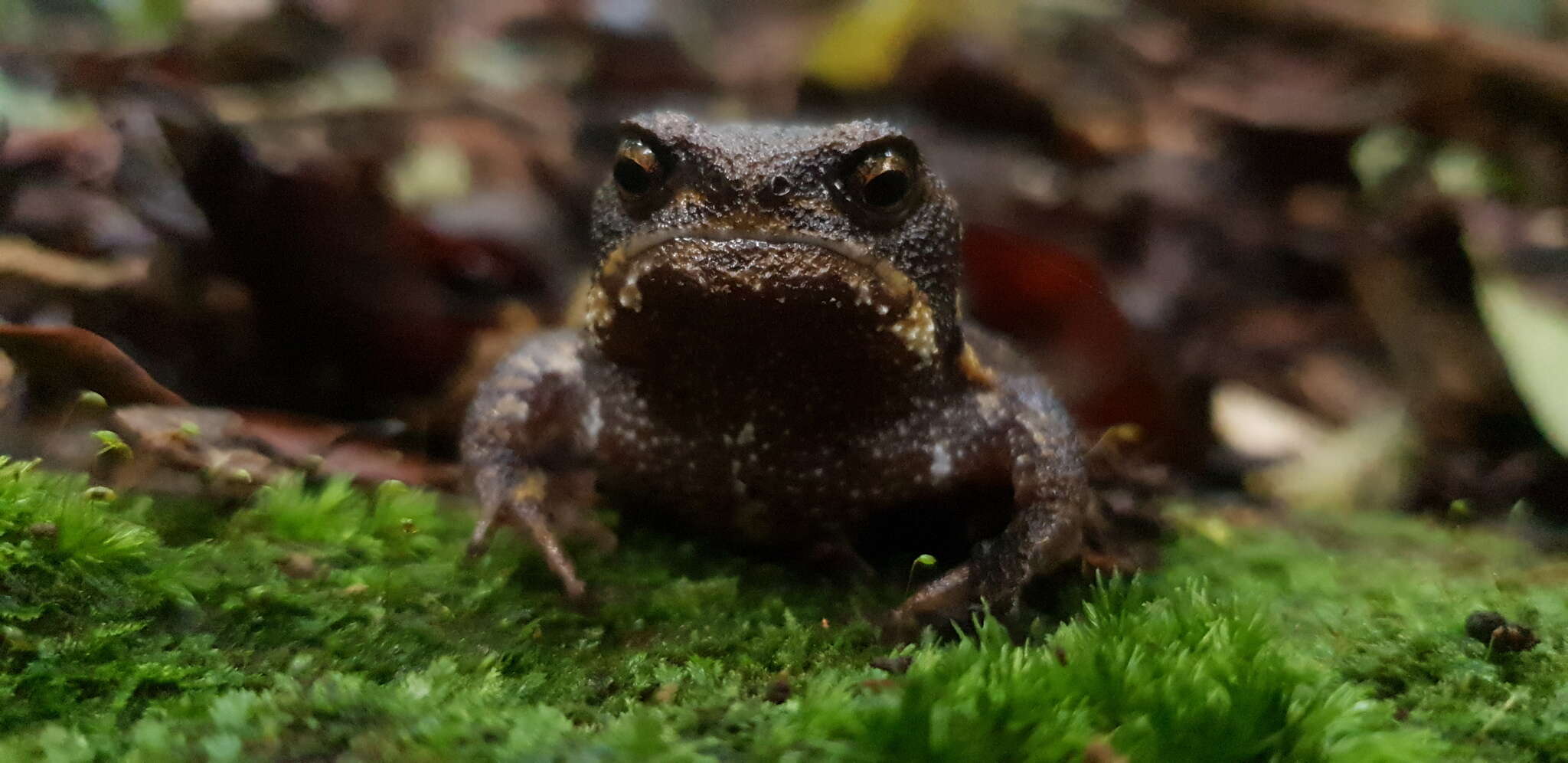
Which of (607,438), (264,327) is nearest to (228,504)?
(607,438)

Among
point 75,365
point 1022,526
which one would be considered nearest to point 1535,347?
point 1022,526

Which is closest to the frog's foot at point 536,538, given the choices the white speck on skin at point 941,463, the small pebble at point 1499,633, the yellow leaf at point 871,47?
the white speck on skin at point 941,463

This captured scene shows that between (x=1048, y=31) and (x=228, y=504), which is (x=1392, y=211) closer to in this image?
(x=1048, y=31)

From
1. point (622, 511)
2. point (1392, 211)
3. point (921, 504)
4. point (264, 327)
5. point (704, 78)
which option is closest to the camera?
point (921, 504)

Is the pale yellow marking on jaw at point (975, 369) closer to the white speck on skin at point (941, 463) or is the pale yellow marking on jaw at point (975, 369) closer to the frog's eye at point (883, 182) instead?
the white speck on skin at point (941, 463)

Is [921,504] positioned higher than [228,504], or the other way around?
[228,504]
